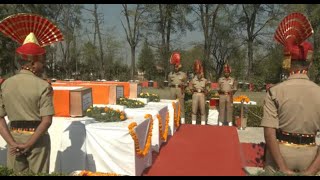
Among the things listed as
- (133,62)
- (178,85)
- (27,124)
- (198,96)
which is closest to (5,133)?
(27,124)

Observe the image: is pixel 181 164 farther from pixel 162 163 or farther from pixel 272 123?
pixel 272 123

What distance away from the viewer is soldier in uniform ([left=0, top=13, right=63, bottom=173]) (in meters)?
2.99

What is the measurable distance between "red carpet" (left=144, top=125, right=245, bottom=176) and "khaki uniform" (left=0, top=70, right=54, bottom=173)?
226cm

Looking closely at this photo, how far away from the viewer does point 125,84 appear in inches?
323

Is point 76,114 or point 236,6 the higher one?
point 236,6

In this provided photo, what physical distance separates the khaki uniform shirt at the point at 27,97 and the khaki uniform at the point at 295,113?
1773 millimetres

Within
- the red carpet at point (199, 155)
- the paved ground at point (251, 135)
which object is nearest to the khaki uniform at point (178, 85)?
the red carpet at point (199, 155)

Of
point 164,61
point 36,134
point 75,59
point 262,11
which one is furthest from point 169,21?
point 36,134

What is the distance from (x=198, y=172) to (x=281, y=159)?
2758mm

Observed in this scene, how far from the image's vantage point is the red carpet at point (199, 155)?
209 inches

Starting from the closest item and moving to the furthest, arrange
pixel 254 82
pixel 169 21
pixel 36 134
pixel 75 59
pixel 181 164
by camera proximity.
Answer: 1. pixel 36 134
2. pixel 181 164
3. pixel 254 82
4. pixel 169 21
5. pixel 75 59

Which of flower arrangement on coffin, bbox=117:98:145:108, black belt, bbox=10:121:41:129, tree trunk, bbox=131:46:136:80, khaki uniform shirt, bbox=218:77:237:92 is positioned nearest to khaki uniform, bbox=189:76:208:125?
khaki uniform shirt, bbox=218:77:237:92

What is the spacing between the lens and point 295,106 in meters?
2.56

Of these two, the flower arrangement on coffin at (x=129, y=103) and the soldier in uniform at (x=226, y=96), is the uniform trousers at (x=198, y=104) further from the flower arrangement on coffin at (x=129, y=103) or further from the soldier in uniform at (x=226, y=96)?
the flower arrangement on coffin at (x=129, y=103)
